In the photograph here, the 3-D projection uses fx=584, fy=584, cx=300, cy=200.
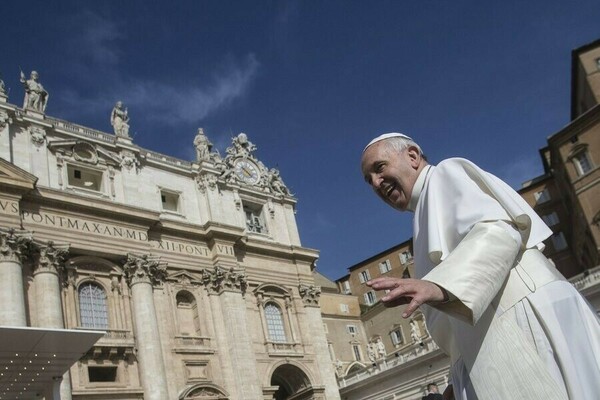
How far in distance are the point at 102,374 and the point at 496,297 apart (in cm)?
2032

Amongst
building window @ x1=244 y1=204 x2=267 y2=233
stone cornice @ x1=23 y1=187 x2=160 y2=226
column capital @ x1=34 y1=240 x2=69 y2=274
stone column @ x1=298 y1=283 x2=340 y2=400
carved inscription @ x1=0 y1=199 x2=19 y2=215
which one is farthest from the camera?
building window @ x1=244 y1=204 x2=267 y2=233

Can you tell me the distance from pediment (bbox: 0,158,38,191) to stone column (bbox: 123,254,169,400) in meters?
4.40

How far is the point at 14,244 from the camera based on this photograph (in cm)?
1870

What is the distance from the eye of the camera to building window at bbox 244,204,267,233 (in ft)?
95.4

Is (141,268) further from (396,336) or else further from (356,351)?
(396,336)

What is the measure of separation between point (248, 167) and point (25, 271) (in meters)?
14.0

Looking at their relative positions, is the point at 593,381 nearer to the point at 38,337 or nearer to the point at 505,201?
the point at 505,201

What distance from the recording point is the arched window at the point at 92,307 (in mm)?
20516

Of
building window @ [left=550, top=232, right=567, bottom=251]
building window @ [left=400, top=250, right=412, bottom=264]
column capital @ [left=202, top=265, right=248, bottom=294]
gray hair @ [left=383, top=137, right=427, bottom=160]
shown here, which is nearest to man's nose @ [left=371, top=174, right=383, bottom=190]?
gray hair @ [left=383, top=137, right=427, bottom=160]

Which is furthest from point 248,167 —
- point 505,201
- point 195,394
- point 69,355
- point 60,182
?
point 505,201

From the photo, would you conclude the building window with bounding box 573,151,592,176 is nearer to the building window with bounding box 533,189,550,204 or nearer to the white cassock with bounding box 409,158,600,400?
the building window with bounding box 533,189,550,204

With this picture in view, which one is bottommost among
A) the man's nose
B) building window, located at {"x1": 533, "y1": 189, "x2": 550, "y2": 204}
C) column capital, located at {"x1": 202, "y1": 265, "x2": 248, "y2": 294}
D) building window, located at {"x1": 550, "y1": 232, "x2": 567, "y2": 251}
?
the man's nose

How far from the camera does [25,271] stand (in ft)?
63.2

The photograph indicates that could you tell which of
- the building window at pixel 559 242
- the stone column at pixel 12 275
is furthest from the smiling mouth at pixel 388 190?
the building window at pixel 559 242
